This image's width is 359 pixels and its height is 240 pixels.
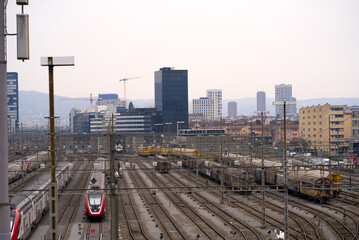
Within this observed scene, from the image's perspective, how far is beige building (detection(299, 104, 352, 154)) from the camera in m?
69.9

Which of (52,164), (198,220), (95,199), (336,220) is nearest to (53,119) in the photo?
(52,164)

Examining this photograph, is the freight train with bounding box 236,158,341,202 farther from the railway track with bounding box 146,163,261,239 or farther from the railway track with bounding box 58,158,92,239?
the railway track with bounding box 58,158,92,239

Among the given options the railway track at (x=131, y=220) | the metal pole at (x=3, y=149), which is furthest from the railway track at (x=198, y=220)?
the metal pole at (x=3, y=149)

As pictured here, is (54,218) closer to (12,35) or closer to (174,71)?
(12,35)

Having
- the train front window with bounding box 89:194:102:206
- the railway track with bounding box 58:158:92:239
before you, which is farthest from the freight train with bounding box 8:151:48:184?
the train front window with bounding box 89:194:102:206

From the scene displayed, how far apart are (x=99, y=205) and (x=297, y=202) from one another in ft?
47.5

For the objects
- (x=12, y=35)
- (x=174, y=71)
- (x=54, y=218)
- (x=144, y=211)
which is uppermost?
(x=174, y=71)

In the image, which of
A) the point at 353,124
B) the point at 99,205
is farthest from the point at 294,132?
the point at 99,205

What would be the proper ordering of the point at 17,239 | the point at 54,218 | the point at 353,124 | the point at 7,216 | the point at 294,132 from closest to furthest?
the point at 7,216 → the point at 54,218 → the point at 17,239 → the point at 353,124 → the point at 294,132

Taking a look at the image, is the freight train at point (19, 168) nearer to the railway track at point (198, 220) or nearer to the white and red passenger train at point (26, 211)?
the white and red passenger train at point (26, 211)

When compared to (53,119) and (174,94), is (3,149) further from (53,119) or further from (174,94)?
(174,94)

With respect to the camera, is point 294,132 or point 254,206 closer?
point 254,206

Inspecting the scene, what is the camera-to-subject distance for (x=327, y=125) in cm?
7112

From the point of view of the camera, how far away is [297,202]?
31547 mm
